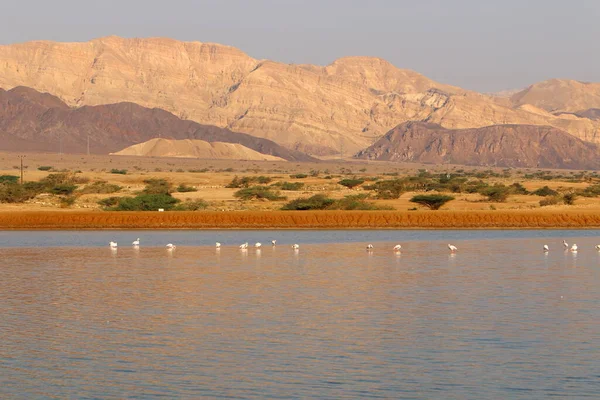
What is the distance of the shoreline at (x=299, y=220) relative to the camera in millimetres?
49438

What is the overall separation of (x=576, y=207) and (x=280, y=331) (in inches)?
1816

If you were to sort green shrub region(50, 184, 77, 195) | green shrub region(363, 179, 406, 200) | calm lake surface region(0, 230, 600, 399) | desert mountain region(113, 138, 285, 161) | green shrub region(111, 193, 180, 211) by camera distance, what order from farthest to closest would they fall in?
desert mountain region(113, 138, 285, 161)
green shrub region(363, 179, 406, 200)
green shrub region(50, 184, 77, 195)
green shrub region(111, 193, 180, 211)
calm lake surface region(0, 230, 600, 399)

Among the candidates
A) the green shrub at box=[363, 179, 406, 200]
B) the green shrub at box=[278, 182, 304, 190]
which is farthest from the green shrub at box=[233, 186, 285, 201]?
the green shrub at box=[278, 182, 304, 190]

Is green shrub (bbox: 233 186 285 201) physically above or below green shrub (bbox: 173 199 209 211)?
above

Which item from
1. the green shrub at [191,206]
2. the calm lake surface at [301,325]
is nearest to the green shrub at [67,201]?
the green shrub at [191,206]

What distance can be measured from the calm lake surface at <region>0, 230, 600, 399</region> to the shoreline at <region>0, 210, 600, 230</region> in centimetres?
1557

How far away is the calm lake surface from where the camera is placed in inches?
543

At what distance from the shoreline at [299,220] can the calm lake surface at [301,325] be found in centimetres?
1557

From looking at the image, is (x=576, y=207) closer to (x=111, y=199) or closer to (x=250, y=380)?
(x=111, y=199)

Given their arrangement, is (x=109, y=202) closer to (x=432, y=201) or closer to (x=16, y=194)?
(x=16, y=194)

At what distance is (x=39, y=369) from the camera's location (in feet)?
48.6

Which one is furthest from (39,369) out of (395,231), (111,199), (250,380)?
(111,199)

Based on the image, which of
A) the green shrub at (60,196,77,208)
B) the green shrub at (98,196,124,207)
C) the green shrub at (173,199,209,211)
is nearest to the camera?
the green shrub at (173,199,209,211)

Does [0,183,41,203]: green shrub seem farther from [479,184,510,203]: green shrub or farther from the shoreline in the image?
[479,184,510,203]: green shrub
